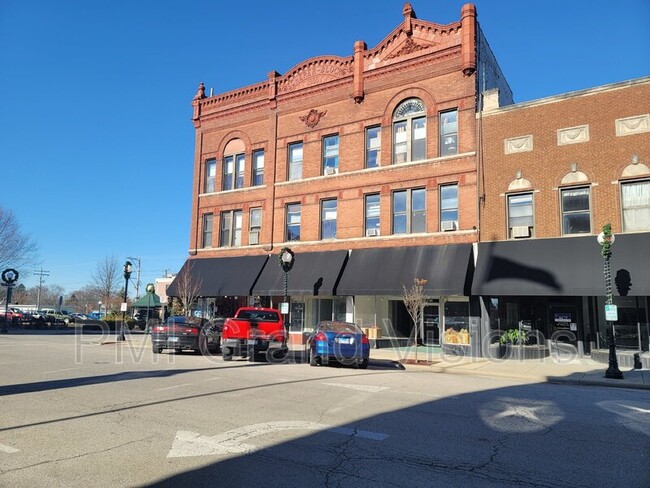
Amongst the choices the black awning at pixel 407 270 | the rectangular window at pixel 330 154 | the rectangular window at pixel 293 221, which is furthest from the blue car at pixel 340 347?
the rectangular window at pixel 330 154

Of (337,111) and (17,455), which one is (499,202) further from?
(17,455)

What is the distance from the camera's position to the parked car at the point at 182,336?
19.5 m

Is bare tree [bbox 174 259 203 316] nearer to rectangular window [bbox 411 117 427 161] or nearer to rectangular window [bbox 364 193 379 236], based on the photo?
rectangular window [bbox 364 193 379 236]

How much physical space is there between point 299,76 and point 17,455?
24709 millimetres

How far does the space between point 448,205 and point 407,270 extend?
350cm

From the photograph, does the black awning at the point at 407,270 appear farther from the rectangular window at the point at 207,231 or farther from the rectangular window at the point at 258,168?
the rectangular window at the point at 207,231

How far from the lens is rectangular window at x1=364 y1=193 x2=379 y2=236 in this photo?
24.4m

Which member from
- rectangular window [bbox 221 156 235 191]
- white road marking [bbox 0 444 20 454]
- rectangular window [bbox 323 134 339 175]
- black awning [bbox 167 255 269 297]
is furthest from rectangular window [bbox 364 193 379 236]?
white road marking [bbox 0 444 20 454]

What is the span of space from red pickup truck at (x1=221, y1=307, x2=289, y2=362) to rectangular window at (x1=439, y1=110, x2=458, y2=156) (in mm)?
10868

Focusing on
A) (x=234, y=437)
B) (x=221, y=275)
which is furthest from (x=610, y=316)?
(x=221, y=275)

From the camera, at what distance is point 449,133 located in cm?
2300

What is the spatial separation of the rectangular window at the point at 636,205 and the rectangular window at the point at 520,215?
3.23 metres

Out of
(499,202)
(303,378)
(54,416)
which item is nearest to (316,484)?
(54,416)

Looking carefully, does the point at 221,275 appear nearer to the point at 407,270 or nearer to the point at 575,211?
the point at 407,270
